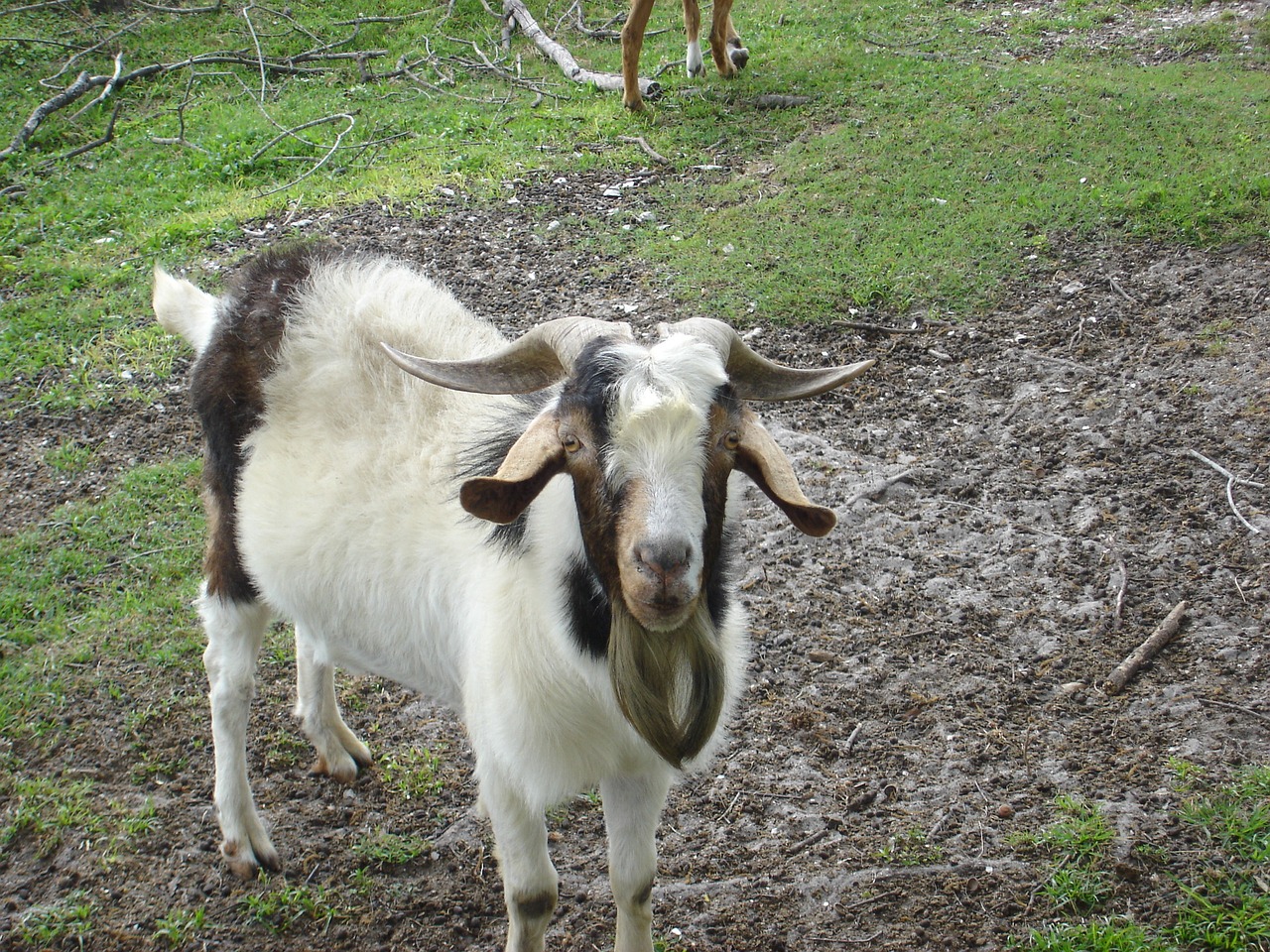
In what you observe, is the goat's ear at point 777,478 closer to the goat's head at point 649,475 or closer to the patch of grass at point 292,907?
the goat's head at point 649,475

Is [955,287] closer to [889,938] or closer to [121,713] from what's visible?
[889,938]

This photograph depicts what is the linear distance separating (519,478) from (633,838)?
1.32 m

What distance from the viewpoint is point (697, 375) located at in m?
2.49

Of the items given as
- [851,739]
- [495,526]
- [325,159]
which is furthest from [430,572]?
[325,159]

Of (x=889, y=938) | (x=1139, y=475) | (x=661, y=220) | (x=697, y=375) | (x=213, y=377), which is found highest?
(x=697, y=375)

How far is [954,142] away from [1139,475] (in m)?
4.33

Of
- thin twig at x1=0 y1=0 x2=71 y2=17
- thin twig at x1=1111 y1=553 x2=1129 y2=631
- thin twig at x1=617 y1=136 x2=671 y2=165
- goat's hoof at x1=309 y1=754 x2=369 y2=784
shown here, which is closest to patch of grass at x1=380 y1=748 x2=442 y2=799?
goat's hoof at x1=309 y1=754 x2=369 y2=784

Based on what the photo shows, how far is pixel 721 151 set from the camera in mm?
8750

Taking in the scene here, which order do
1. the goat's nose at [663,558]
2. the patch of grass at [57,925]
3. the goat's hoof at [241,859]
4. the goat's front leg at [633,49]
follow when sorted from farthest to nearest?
1. the goat's front leg at [633,49]
2. the goat's hoof at [241,859]
3. the patch of grass at [57,925]
4. the goat's nose at [663,558]

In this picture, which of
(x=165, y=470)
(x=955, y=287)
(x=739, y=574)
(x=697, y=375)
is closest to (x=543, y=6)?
(x=955, y=287)

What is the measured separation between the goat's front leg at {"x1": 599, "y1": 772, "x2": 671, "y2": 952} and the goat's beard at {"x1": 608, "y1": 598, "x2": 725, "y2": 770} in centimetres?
38

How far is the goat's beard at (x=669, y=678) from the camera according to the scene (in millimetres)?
2512

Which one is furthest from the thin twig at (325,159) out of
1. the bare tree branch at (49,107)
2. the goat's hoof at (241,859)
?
the goat's hoof at (241,859)

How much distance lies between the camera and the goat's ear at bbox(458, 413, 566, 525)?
7.75 ft
